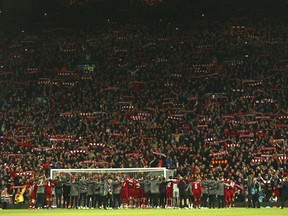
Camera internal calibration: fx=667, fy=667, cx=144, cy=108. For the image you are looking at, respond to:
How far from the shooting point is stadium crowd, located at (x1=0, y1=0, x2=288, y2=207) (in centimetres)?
4847

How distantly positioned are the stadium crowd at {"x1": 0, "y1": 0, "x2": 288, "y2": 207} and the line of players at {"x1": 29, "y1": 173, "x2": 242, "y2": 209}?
3.51 ft

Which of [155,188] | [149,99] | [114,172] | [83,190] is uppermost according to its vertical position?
[149,99]

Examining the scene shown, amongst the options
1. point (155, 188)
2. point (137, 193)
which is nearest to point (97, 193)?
point (137, 193)

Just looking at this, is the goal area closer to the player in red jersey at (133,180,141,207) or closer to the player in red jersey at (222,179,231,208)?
the player in red jersey at (133,180,141,207)

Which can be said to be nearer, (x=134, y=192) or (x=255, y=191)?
(x=255, y=191)

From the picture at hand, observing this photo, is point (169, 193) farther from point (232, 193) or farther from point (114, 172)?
point (114, 172)

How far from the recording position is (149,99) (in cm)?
6012

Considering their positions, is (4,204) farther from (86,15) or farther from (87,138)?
(86,15)

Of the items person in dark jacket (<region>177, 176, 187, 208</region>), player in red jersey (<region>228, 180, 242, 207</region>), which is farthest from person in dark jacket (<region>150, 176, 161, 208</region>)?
player in red jersey (<region>228, 180, 242, 207</region>)

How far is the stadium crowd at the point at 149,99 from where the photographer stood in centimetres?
4847

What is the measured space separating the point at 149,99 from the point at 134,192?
19977mm

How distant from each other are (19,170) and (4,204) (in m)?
4.66

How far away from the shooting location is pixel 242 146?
48375 mm

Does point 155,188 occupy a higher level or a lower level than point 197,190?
higher
